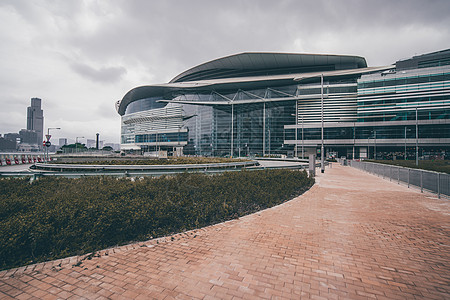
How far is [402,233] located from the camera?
5578 millimetres

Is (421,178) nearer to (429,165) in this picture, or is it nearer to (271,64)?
(429,165)

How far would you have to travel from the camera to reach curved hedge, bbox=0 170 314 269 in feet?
12.8

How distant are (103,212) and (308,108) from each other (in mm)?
64966

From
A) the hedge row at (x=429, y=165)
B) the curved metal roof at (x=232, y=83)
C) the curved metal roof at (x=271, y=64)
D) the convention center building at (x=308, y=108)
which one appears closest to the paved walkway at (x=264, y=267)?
the hedge row at (x=429, y=165)

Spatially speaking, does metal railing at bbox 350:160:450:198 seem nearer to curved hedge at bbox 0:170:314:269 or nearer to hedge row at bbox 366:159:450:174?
hedge row at bbox 366:159:450:174

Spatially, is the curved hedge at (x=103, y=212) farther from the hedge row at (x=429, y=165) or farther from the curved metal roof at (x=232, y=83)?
the curved metal roof at (x=232, y=83)

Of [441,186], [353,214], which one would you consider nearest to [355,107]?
[441,186]

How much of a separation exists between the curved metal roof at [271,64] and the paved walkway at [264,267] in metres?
66.8

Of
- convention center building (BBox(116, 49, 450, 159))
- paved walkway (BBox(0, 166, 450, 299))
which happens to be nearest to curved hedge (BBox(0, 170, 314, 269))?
paved walkway (BBox(0, 166, 450, 299))

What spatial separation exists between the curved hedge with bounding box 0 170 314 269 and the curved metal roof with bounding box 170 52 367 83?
65.1 metres

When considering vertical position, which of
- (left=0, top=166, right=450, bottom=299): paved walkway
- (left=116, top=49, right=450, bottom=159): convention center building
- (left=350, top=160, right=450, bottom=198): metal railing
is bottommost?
(left=0, top=166, right=450, bottom=299): paved walkway

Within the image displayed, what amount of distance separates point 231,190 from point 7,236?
5.98 meters

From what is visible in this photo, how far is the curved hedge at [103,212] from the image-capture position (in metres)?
3.89

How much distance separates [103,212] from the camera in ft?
15.7
